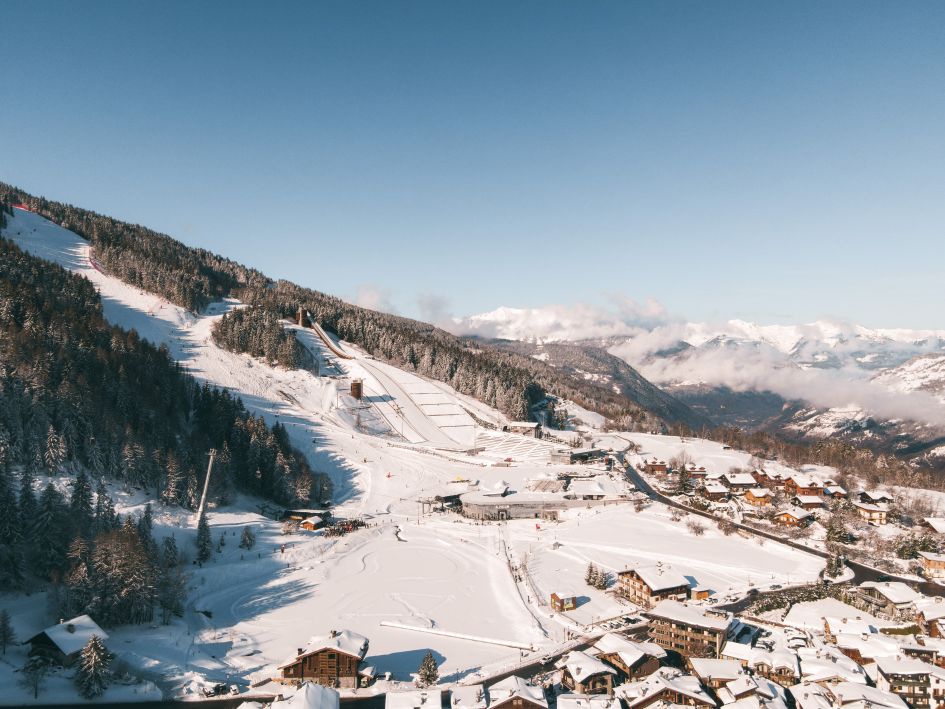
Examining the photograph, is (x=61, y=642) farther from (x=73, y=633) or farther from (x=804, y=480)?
(x=804, y=480)

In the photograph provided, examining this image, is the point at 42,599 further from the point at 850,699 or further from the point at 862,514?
the point at 862,514

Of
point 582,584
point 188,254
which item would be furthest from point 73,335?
point 188,254

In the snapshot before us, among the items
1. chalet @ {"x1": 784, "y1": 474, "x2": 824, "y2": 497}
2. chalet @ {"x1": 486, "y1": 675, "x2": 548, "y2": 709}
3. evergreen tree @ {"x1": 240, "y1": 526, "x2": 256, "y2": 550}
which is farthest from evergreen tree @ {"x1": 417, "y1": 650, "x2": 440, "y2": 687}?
chalet @ {"x1": 784, "y1": 474, "x2": 824, "y2": 497}

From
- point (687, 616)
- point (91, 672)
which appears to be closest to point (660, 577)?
point (687, 616)

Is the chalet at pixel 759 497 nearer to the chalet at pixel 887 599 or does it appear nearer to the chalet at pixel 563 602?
the chalet at pixel 887 599

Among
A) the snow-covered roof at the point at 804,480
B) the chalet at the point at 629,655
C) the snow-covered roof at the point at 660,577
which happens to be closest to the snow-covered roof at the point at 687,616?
the chalet at the point at 629,655
